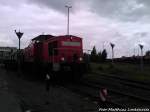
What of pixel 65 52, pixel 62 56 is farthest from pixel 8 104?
pixel 65 52

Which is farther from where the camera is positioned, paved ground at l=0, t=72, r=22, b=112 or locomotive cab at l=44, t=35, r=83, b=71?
locomotive cab at l=44, t=35, r=83, b=71

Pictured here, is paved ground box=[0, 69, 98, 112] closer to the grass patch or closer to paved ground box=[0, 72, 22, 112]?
paved ground box=[0, 72, 22, 112]

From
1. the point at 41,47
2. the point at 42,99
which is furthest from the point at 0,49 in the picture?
the point at 42,99

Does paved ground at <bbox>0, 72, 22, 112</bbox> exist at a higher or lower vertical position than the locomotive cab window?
lower

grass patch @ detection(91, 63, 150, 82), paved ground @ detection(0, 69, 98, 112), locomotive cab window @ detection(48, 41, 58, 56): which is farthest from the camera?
grass patch @ detection(91, 63, 150, 82)

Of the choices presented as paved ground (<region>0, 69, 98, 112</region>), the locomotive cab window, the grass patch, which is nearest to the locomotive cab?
the locomotive cab window

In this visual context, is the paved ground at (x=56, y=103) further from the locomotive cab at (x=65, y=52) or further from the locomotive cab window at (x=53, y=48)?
the locomotive cab window at (x=53, y=48)

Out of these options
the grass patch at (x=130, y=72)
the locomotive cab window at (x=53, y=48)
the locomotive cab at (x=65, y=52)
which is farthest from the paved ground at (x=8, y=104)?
the grass patch at (x=130, y=72)

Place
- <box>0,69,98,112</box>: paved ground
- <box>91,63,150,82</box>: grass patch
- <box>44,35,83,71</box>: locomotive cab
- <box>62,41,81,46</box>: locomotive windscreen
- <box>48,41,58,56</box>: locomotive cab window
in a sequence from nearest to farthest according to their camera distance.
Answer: <box>0,69,98,112</box>: paved ground → <box>44,35,83,71</box>: locomotive cab → <box>48,41,58,56</box>: locomotive cab window → <box>62,41,81,46</box>: locomotive windscreen → <box>91,63,150,82</box>: grass patch

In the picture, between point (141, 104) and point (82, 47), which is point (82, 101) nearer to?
point (141, 104)

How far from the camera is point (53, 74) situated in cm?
2442

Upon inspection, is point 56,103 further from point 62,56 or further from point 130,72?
point 130,72

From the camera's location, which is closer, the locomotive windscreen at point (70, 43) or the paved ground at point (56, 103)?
the paved ground at point (56, 103)

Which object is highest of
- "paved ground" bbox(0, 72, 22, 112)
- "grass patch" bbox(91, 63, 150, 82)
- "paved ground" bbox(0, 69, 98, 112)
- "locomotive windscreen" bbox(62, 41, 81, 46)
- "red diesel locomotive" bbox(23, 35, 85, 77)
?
"locomotive windscreen" bbox(62, 41, 81, 46)
